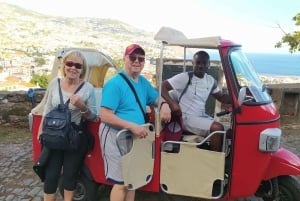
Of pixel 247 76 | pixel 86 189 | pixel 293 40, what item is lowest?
pixel 86 189

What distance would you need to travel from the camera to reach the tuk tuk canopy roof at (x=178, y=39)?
3643 mm

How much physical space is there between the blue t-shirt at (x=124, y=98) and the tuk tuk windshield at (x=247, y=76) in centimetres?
96

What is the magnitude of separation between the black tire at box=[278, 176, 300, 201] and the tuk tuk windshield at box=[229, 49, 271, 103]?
2.84 ft

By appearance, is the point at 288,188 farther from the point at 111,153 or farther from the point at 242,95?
the point at 111,153

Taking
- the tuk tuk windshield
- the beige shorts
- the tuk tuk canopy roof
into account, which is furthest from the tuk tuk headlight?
the beige shorts

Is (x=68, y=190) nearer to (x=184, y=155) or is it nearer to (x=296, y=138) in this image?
(x=184, y=155)

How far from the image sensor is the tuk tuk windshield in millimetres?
Result: 3756

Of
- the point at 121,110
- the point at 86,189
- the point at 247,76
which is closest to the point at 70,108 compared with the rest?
the point at 121,110

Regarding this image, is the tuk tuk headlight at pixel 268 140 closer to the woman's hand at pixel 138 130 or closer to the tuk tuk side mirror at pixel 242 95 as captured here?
the tuk tuk side mirror at pixel 242 95

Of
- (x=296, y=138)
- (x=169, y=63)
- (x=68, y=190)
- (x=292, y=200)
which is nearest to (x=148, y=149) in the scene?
(x=68, y=190)

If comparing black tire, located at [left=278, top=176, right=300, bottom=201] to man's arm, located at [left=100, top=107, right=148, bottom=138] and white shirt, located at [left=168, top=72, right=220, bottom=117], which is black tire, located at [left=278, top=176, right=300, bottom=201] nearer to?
white shirt, located at [left=168, top=72, right=220, bottom=117]

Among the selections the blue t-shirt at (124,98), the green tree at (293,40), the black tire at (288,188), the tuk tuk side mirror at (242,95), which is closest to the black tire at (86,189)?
the blue t-shirt at (124,98)

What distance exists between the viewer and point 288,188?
12.8 ft

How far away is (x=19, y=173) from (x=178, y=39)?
11.4ft
